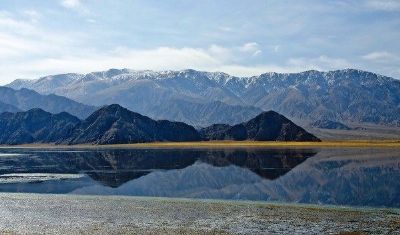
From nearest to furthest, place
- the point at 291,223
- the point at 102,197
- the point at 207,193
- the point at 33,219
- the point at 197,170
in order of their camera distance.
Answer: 1. the point at 291,223
2. the point at 33,219
3. the point at 102,197
4. the point at 207,193
5. the point at 197,170

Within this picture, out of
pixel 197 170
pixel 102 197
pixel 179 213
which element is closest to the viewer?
pixel 179 213

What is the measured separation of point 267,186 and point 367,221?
95.4 feet

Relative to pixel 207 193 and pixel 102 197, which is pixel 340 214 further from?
pixel 102 197

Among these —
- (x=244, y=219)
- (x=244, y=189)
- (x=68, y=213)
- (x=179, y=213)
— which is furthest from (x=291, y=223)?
(x=244, y=189)

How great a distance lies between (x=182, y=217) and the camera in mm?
45250

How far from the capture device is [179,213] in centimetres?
4759

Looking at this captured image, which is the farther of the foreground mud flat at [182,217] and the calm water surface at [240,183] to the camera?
the calm water surface at [240,183]

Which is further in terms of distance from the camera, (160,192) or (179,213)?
(160,192)

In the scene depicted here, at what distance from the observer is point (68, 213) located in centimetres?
4806

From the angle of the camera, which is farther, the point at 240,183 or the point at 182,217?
the point at 240,183

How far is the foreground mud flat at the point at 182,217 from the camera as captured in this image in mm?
39250

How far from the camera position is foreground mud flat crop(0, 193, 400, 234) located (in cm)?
3925

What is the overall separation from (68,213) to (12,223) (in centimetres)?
635

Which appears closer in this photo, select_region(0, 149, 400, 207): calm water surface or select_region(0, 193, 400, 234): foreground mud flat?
select_region(0, 193, 400, 234): foreground mud flat
